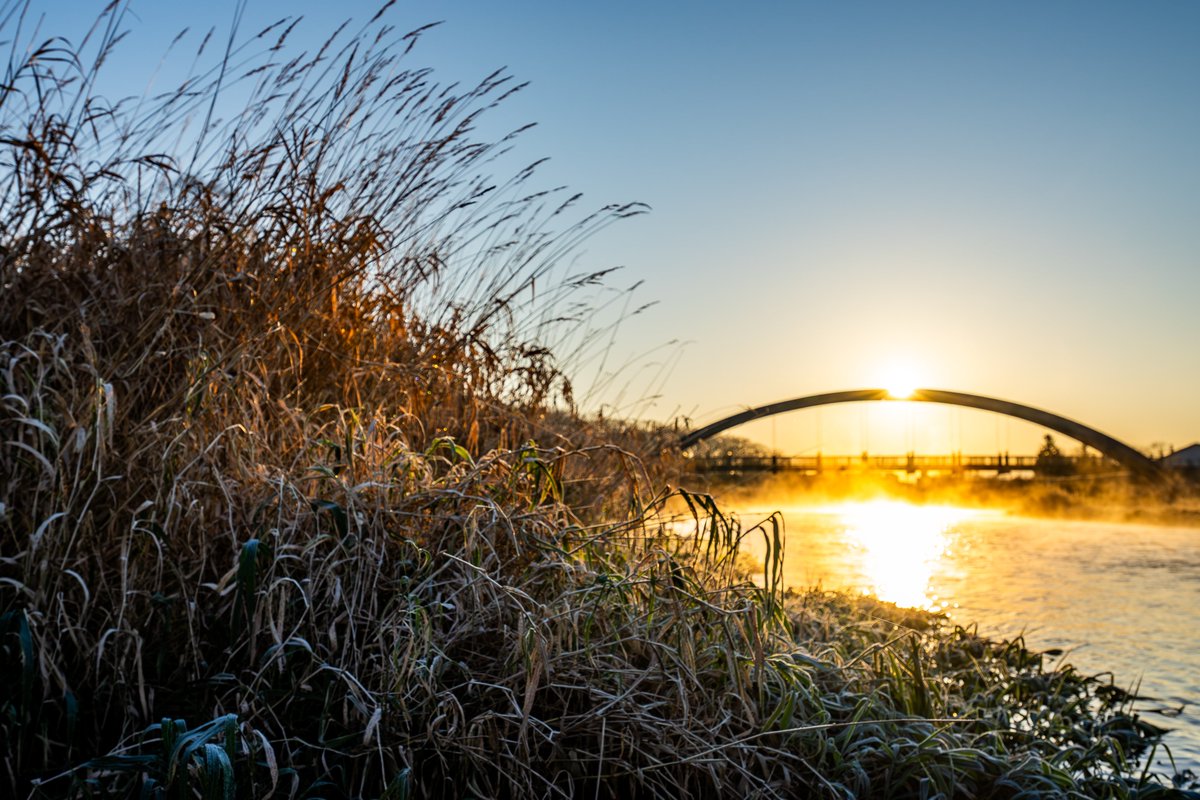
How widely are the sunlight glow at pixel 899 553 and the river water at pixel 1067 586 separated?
0.01 meters

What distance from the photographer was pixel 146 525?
6.15ft

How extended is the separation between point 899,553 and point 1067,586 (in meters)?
2.17

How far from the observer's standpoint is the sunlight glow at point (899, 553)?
5.12 metres

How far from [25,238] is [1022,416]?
3314cm

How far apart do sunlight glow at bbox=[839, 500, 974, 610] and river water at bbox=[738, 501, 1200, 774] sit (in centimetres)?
1

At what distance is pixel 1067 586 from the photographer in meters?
5.52

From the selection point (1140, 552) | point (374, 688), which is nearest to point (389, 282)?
point (374, 688)

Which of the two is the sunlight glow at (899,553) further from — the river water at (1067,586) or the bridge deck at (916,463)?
the bridge deck at (916,463)

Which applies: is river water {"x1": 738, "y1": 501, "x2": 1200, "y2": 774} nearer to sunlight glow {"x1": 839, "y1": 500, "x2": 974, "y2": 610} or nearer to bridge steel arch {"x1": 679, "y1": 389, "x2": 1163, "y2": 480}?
sunlight glow {"x1": 839, "y1": 500, "x2": 974, "y2": 610}

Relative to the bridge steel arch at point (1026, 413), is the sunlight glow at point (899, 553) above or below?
below

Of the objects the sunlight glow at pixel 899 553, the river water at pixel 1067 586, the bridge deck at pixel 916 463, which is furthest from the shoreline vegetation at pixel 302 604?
the bridge deck at pixel 916 463

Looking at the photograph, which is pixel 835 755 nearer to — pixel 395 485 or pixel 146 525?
pixel 395 485

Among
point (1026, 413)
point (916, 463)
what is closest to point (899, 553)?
point (1026, 413)

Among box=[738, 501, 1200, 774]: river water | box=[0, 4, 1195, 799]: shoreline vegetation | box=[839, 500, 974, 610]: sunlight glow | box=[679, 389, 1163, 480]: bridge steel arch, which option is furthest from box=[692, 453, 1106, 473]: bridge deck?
box=[0, 4, 1195, 799]: shoreline vegetation
